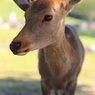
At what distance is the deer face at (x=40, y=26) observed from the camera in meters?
3.34

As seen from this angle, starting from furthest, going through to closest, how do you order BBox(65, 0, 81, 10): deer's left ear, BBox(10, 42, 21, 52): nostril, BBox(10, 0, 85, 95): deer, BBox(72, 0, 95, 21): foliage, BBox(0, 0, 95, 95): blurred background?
BBox(72, 0, 95, 21): foliage, BBox(0, 0, 95, 95): blurred background, BBox(65, 0, 81, 10): deer's left ear, BBox(10, 0, 85, 95): deer, BBox(10, 42, 21, 52): nostril

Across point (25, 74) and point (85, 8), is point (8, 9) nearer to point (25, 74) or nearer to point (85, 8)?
point (85, 8)

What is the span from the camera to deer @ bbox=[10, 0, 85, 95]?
3.47m

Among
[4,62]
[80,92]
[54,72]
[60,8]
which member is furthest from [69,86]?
[4,62]

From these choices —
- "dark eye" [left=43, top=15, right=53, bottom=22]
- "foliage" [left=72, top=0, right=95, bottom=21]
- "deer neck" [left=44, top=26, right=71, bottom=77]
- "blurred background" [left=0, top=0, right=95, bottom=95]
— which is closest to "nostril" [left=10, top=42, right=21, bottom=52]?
"dark eye" [left=43, top=15, right=53, bottom=22]

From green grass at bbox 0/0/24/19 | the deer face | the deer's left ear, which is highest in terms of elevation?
green grass at bbox 0/0/24/19

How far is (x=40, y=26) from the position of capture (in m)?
3.57

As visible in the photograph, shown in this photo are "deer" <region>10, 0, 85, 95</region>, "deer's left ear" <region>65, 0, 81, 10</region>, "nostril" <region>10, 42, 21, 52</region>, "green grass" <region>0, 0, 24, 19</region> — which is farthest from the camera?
"green grass" <region>0, 0, 24, 19</region>

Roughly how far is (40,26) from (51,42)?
0.34m

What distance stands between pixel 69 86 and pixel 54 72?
0.43m

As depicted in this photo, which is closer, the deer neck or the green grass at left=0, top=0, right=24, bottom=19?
the deer neck

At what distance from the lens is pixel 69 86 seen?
4645 mm

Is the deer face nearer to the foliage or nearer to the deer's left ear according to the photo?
the deer's left ear

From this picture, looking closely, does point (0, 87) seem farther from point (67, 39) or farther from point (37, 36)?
point (37, 36)
